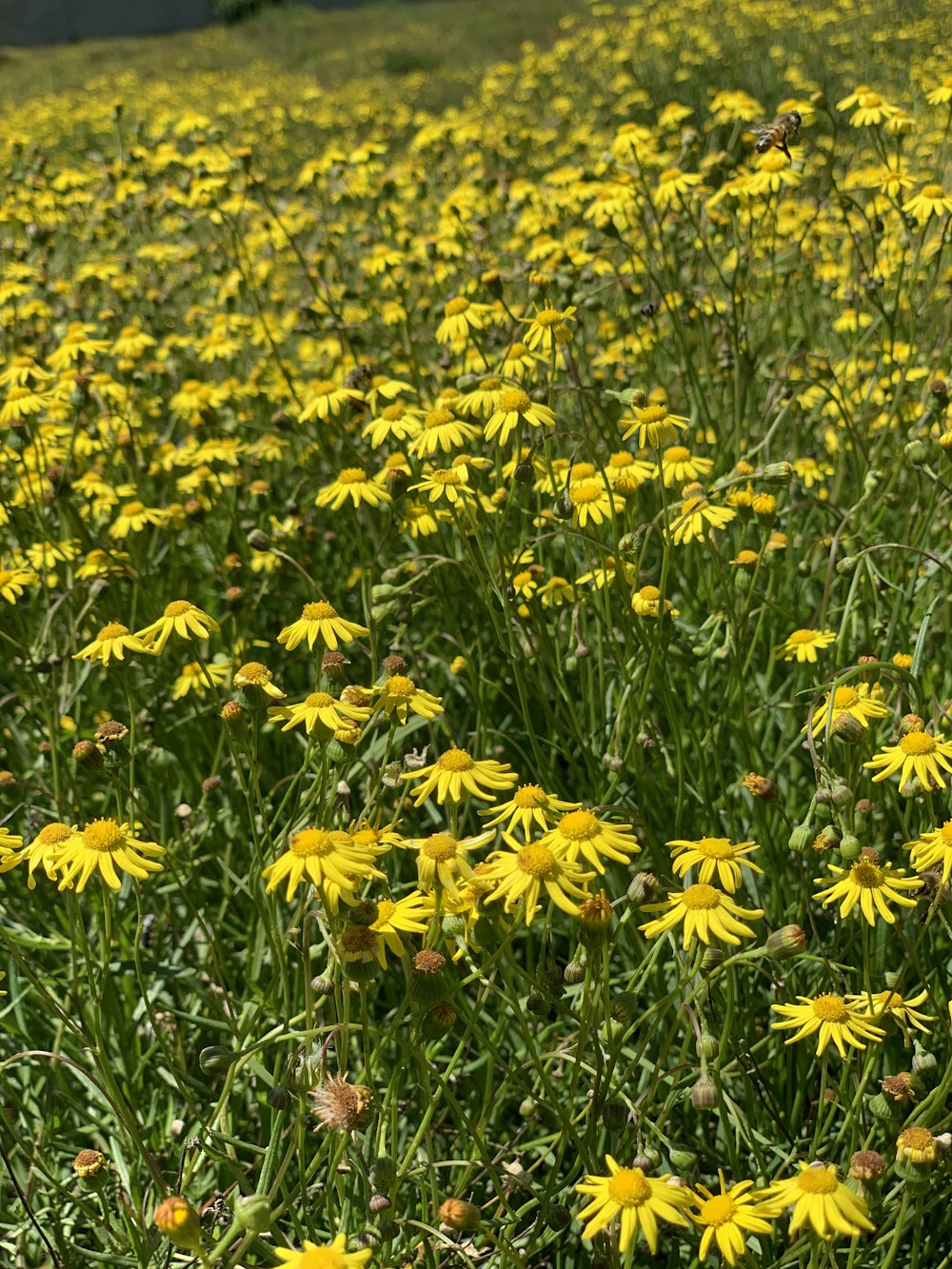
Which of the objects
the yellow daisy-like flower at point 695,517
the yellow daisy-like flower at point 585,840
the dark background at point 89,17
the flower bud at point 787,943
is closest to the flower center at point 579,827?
the yellow daisy-like flower at point 585,840

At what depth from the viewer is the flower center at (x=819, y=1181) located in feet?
4.56

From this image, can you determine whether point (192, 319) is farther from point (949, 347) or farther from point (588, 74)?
point (588, 74)

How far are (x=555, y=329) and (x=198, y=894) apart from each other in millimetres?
1852

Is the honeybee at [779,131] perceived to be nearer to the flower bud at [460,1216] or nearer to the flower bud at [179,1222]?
the flower bud at [460,1216]

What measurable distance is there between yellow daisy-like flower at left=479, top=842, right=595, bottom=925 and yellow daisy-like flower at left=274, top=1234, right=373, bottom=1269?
47cm

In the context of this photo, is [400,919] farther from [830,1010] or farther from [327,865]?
[830,1010]

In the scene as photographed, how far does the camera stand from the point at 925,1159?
1.49 m

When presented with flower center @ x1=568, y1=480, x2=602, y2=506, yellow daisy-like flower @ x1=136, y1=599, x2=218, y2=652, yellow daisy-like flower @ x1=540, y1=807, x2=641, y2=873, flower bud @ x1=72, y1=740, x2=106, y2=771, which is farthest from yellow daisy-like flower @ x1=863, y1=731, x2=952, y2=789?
flower bud @ x1=72, y1=740, x2=106, y2=771

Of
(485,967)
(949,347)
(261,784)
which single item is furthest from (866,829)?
(949,347)

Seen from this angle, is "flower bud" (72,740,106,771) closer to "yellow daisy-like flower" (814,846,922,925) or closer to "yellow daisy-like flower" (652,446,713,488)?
"yellow daisy-like flower" (814,846,922,925)

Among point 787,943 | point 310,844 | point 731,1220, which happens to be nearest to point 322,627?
point 310,844

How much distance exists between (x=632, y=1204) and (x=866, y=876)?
0.70m

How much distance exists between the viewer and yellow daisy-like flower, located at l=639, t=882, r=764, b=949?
160 centimetres

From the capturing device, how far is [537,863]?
156cm
